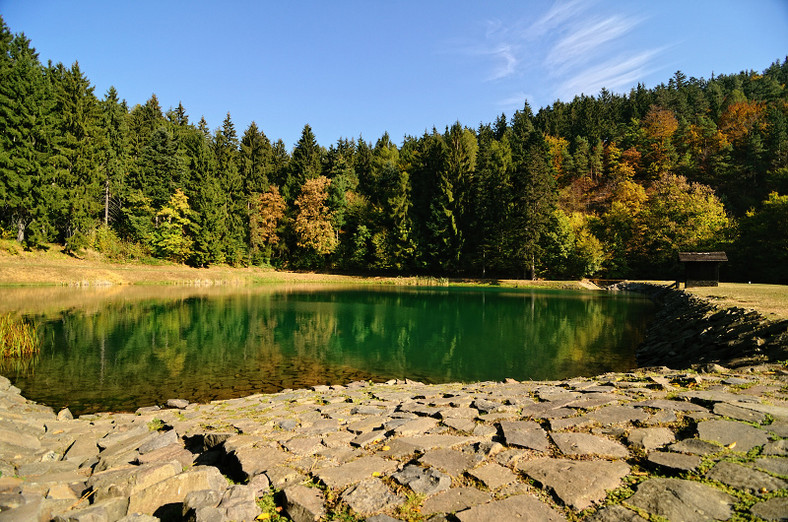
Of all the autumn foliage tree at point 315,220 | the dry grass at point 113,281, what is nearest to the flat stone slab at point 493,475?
the dry grass at point 113,281

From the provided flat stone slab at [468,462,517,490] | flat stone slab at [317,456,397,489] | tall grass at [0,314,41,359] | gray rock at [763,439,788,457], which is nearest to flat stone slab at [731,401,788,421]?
gray rock at [763,439,788,457]

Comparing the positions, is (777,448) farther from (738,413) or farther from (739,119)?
(739,119)

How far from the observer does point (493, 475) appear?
131 inches

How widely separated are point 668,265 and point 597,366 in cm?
3926

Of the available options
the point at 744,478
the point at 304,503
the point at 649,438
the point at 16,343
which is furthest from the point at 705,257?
the point at 16,343

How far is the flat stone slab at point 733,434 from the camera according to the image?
356 cm

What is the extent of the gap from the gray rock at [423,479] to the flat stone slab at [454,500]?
0.23 ft

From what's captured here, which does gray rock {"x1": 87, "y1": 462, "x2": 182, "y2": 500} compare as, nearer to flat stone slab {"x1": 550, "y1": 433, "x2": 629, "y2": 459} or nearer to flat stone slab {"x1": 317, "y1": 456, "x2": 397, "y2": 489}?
flat stone slab {"x1": 317, "y1": 456, "x2": 397, "y2": 489}

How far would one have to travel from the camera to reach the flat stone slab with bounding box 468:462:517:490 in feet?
10.5

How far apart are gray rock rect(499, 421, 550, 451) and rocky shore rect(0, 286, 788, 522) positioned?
2cm

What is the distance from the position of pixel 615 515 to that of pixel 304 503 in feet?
7.06

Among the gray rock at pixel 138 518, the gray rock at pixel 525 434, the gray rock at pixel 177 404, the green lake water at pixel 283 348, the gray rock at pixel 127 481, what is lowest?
the green lake water at pixel 283 348

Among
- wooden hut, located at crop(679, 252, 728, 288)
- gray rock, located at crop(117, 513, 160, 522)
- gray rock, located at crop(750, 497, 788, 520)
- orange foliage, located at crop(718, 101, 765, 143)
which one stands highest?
orange foliage, located at crop(718, 101, 765, 143)

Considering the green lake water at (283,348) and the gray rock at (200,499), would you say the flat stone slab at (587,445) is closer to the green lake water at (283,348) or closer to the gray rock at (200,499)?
the gray rock at (200,499)
